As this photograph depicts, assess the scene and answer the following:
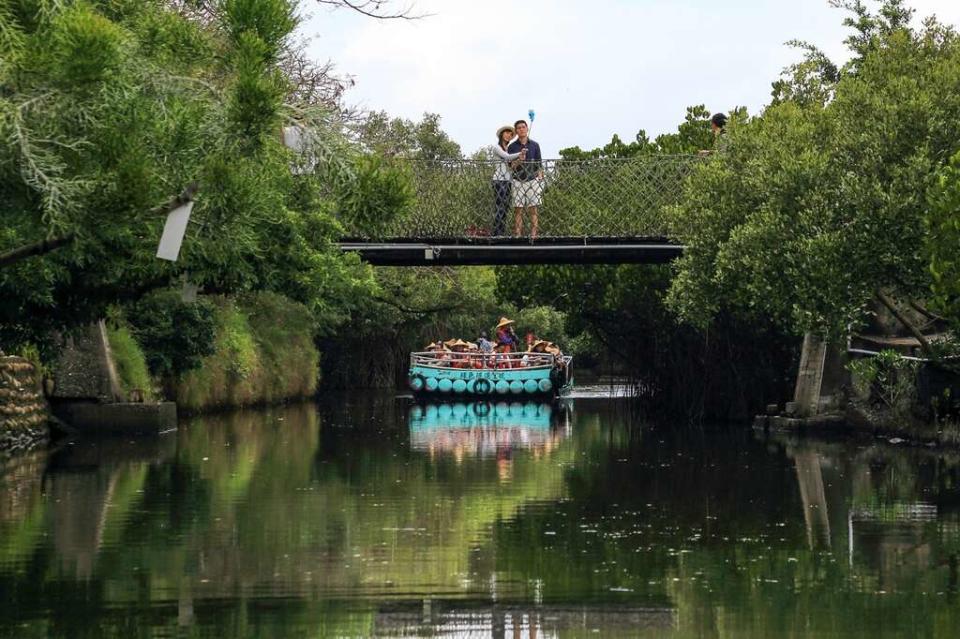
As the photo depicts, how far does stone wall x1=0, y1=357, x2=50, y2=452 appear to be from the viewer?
28.3 m

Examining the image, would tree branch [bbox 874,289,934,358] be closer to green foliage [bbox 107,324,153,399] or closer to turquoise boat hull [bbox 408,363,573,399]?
green foliage [bbox 107,324,153,399]

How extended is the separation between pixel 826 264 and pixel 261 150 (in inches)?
620

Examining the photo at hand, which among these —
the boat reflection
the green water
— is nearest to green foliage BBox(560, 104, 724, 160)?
the boat reflection

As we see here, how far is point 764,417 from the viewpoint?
35.0 metres

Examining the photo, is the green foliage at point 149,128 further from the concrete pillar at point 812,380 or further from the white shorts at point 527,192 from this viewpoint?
the concrete pillar at point 812,380

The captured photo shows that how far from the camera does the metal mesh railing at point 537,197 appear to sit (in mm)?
32312

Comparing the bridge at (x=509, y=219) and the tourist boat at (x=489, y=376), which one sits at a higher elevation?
the bridge at (x=509, y=219)

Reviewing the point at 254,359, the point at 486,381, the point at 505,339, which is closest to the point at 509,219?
the point at 254,359

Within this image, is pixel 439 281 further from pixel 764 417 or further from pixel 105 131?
pixel 105 131

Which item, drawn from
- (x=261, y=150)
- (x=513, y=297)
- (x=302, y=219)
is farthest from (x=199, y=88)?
(x=513, y=297)

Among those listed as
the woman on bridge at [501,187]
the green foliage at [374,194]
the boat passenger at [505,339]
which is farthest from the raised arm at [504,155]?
the boat passenger at [505,339]

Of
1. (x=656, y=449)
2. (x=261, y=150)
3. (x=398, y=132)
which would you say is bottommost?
(x=656, y=449)

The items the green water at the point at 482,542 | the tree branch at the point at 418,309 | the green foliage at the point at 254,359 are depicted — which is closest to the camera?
the green water at the point at 482,542

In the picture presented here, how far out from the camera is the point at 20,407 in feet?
96.1
